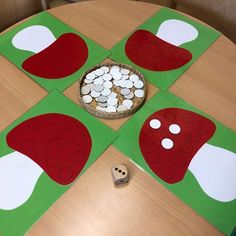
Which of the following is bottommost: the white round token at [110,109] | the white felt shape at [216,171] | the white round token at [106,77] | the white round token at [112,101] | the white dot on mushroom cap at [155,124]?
the white felt shape at [216,171]

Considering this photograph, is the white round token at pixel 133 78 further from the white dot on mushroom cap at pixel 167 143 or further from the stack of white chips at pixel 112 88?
the white dot on mushroom cap at pixel 167 143

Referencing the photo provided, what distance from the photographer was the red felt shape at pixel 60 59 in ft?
3.21

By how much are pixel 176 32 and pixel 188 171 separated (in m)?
0.56

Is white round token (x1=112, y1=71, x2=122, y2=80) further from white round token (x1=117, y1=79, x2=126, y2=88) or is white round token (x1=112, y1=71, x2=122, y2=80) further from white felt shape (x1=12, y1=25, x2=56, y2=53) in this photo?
white felt shape (x1=12, y1=25, x2=56, y2=53)

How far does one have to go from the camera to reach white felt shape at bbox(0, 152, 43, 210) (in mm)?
729

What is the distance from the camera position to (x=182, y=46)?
3.46ft

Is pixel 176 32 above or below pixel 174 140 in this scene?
above

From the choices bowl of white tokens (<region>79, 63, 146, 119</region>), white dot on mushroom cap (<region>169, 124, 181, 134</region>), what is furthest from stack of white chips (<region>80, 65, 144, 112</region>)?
white dot on mushroom cap (<region>169, 124, 181, 134</region>)

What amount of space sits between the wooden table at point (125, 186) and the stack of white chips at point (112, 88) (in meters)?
0.05

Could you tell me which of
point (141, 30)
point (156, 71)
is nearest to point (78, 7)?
point (141, 30)

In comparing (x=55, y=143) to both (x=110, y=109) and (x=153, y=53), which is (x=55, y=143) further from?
(x=153, y=53)

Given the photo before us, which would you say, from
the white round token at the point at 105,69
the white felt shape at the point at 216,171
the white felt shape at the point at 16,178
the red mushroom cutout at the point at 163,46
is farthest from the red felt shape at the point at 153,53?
the white felt shape at the point at 16,178

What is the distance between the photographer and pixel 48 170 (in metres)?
0.78

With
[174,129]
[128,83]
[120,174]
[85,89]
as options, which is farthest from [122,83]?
[120,174]
